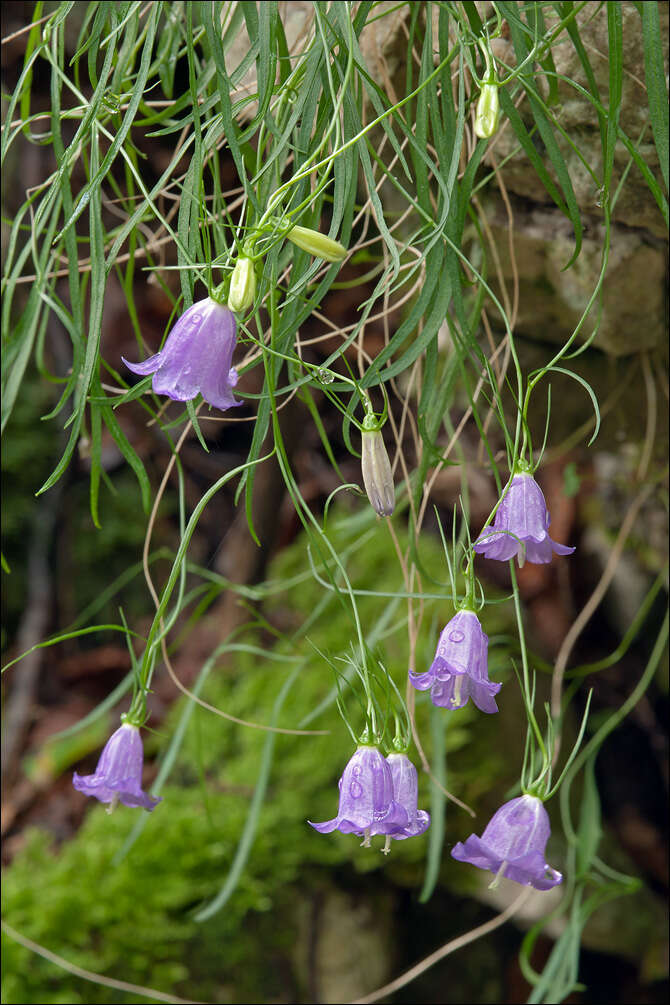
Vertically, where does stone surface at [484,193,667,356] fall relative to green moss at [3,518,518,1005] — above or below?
above

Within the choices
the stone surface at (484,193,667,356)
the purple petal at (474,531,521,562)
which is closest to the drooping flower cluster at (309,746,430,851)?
→ the purple petal at (474,531,521,562)

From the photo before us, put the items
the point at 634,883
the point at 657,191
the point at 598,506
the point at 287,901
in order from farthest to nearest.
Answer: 1. the point at 598,506
2. the point at 287,901
3. the point at 634,883
4. the point at 657,191

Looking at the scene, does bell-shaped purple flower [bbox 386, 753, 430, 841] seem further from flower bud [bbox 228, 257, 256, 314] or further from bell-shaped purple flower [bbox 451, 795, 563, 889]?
flower bud [bbox 228, 257, 256, 314]

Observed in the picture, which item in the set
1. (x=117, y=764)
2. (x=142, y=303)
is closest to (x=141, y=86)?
(x=117, y=764)

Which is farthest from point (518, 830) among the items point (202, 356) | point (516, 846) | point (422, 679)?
point (202, 356)

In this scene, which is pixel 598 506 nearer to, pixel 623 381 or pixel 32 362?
pixel 623 381

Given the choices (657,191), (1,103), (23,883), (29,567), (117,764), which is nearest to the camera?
(657,191)

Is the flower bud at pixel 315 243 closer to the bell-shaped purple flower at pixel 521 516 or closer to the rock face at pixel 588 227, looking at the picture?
the bell-shaped purple flower at pixel 521 516

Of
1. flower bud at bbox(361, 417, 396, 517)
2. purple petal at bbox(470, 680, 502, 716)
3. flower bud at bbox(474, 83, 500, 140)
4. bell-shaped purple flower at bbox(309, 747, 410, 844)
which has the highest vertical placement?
flower bud at bbox(474, 83, 500, 140)
